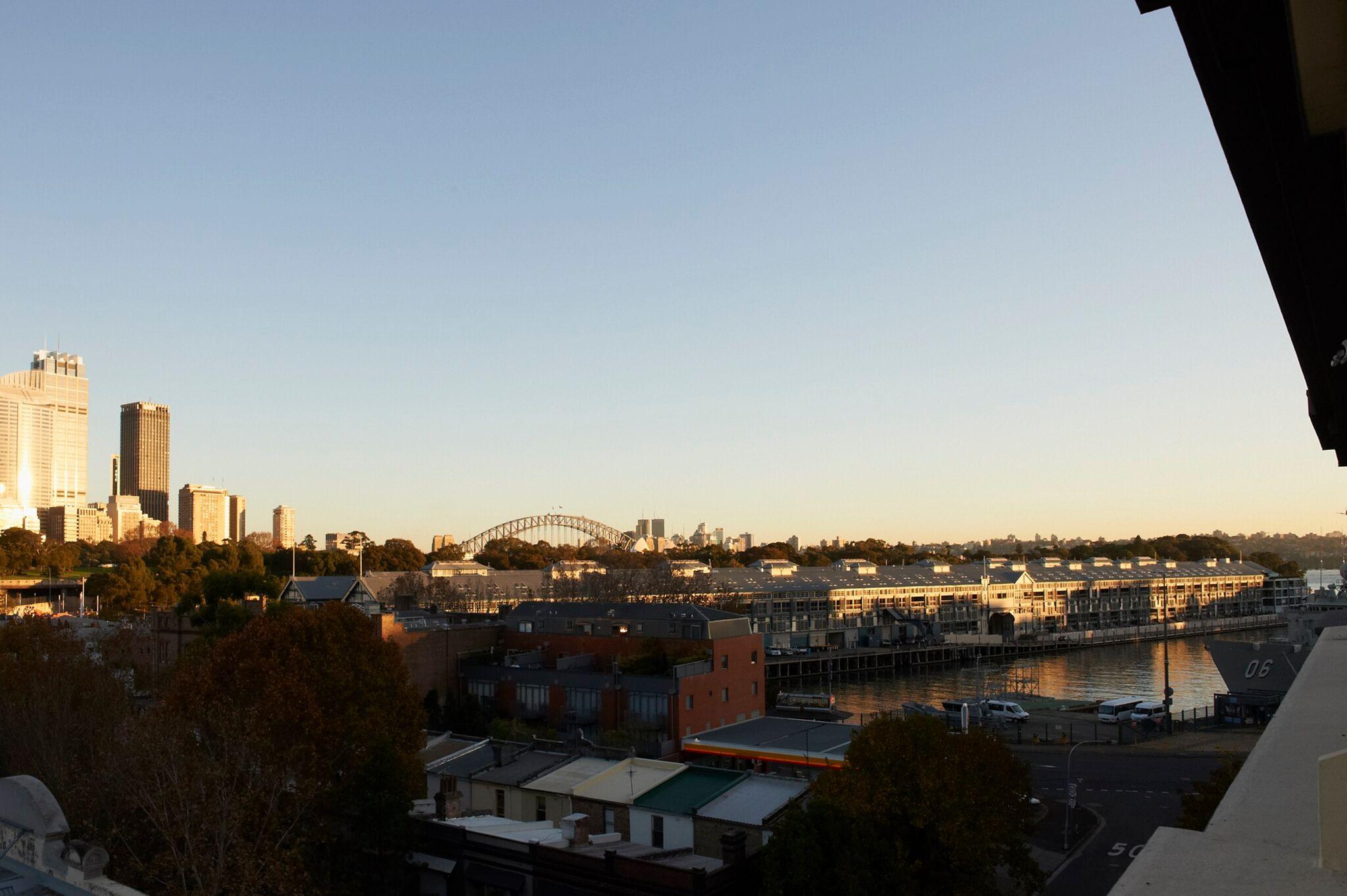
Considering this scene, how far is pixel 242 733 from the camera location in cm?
2873

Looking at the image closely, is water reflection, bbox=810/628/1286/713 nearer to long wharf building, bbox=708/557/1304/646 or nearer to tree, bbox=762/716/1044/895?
long wharf building, bbox=708/557/1304/646

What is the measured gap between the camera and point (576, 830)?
26.2 metres

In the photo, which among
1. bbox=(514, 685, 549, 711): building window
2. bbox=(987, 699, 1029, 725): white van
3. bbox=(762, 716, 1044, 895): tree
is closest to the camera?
bbox=(762, 716, 1044, 895): tree

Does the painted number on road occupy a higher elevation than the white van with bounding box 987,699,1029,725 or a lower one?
higher

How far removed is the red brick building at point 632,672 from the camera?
48.3 m

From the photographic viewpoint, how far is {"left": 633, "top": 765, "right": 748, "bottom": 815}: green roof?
28.3m

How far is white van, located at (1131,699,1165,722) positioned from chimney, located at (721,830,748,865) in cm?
4034

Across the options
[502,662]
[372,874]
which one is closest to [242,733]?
[372,874]

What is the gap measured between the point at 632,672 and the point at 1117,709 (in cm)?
2959

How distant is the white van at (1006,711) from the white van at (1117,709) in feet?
13.9

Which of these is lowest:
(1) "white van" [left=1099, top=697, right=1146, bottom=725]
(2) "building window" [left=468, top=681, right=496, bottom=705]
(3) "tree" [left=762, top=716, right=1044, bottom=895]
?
(1) "white van" [left=1099, top=697, right=1146, bottom=725]

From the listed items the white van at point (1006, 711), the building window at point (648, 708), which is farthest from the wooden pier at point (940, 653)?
the building window at point (648, 708)

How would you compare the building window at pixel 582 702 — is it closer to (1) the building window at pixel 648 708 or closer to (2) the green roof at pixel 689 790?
(1) the building window at pixel 648 708

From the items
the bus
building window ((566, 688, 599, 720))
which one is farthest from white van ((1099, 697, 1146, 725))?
building window ((566, 688, 599, 720))
